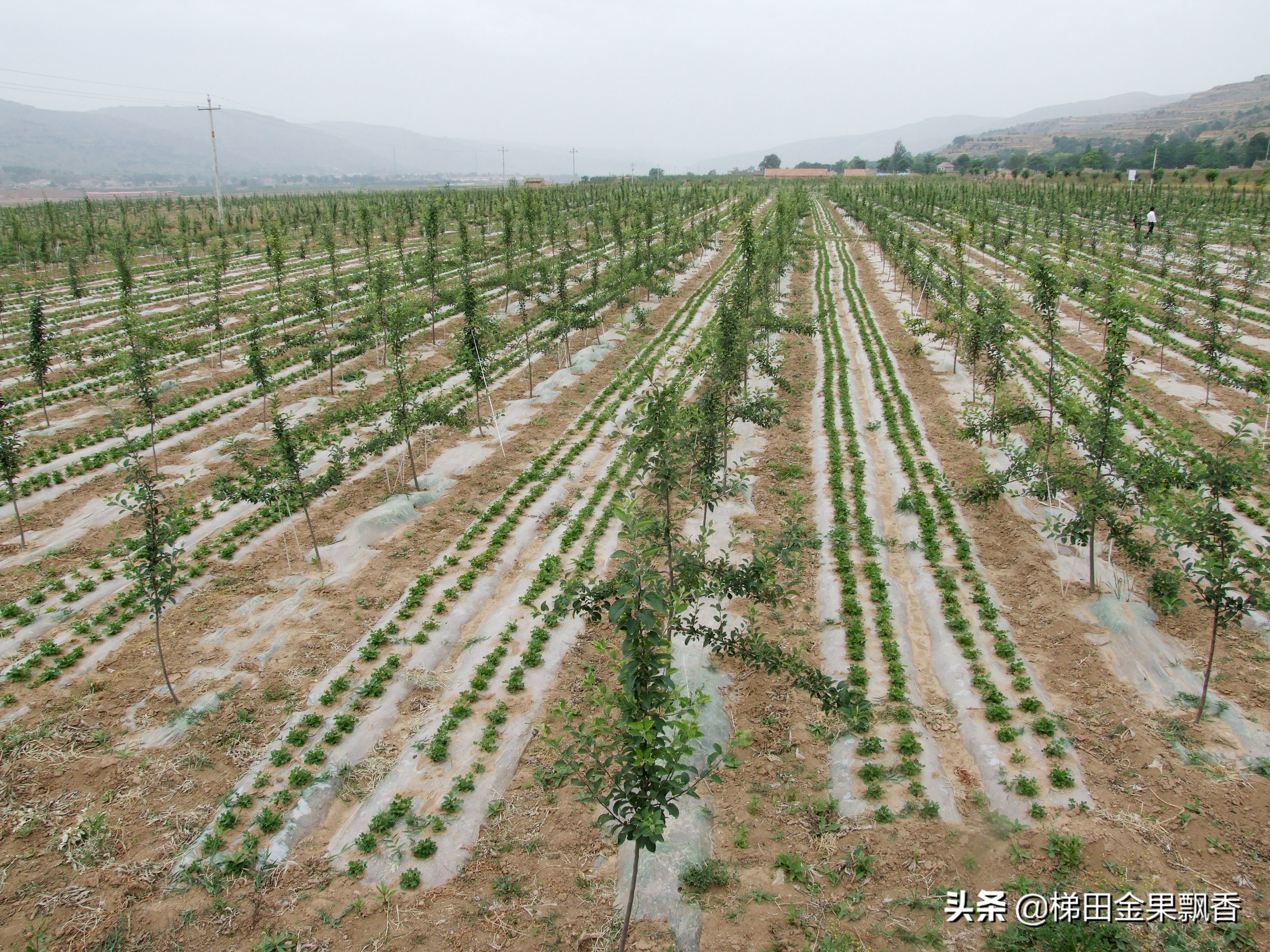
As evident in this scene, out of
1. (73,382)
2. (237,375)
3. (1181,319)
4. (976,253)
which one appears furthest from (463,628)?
(976,253)

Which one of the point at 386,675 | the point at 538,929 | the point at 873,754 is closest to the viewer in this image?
the point at 538,929

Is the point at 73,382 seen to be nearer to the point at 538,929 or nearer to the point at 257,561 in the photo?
the point at 257,561

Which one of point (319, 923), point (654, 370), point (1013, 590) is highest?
point (654, 370)

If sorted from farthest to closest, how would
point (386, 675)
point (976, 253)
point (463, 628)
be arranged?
1. point (976, 253)
2. point (463, 628)
3. point (386, 675)

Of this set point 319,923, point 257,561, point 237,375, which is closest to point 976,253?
point 237,375

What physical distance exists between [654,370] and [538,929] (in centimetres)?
2116

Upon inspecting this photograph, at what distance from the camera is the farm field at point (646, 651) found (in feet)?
23.2

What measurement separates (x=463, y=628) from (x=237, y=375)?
61.5ft

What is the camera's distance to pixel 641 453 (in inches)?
298

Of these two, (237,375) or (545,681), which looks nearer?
(545,681)

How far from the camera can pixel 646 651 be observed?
5.59 meters

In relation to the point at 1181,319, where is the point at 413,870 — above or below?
below

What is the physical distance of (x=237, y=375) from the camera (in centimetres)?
2502

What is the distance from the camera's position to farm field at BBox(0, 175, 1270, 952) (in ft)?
23.2
